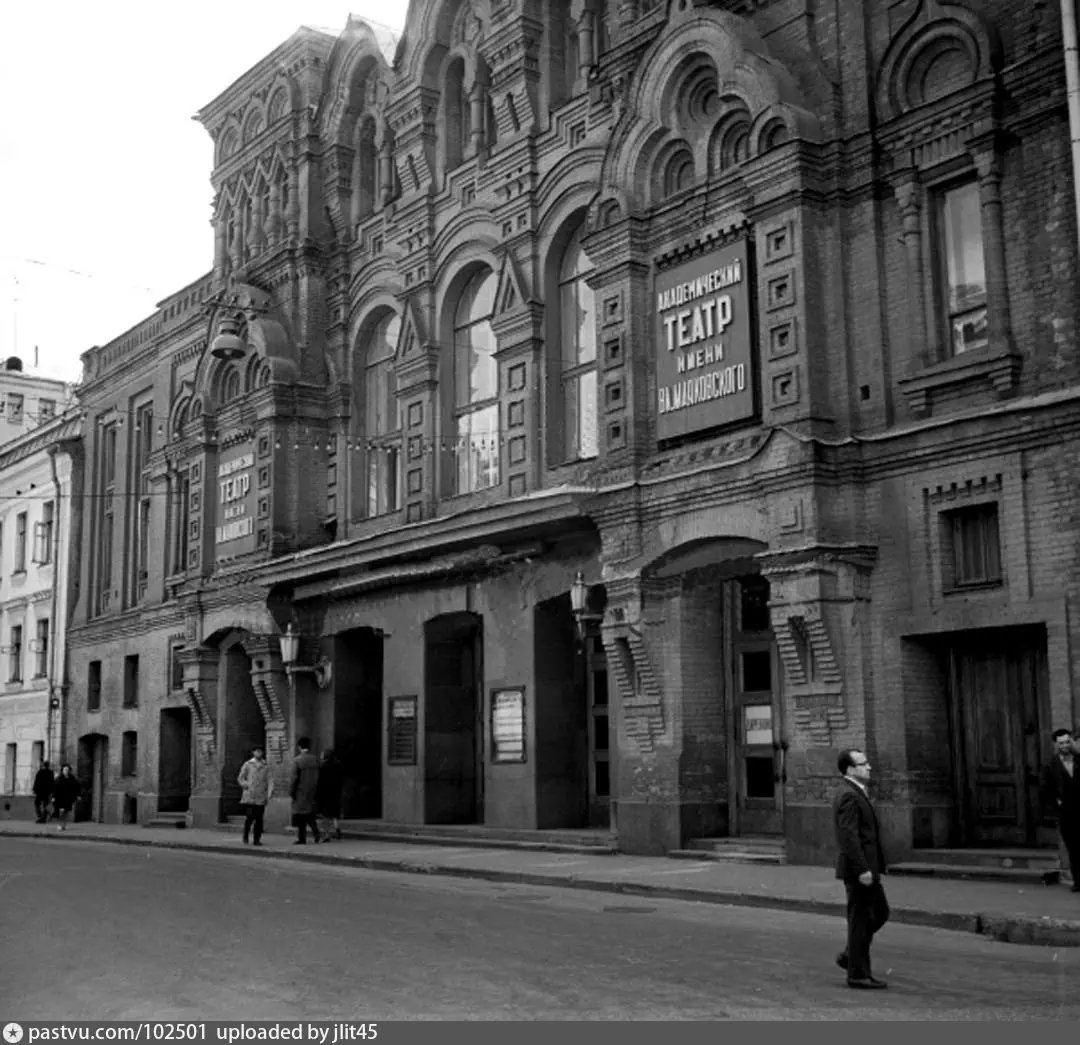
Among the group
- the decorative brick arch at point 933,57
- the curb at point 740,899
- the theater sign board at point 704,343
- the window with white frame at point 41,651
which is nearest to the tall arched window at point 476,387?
the theater sign board at point 704,343

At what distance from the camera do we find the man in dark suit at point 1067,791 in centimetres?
1434

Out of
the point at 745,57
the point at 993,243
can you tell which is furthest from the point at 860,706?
the point at 745,57

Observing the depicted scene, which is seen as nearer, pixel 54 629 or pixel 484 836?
pixel 484 836

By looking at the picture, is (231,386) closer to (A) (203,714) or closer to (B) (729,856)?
(A) (203,714)

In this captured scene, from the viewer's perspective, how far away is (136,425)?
120 ft

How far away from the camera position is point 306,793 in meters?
24.3

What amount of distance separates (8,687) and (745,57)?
30.5m

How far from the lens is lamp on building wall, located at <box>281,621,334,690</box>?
90.9 ft

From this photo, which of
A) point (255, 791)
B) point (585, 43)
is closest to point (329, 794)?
point (255, 791)

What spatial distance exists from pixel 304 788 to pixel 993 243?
13.9m

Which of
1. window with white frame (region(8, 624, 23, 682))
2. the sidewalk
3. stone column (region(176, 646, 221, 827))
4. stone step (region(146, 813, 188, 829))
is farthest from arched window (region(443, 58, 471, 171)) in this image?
window with white frame (region(8, 624, 23, 682))

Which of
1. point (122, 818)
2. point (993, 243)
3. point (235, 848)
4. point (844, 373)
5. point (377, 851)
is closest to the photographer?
point (993, 243)

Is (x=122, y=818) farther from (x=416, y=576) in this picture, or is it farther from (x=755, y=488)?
(x=755, y=488)

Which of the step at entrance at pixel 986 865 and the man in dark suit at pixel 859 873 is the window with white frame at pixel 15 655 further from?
the man in dark suit at pixel 859 873
